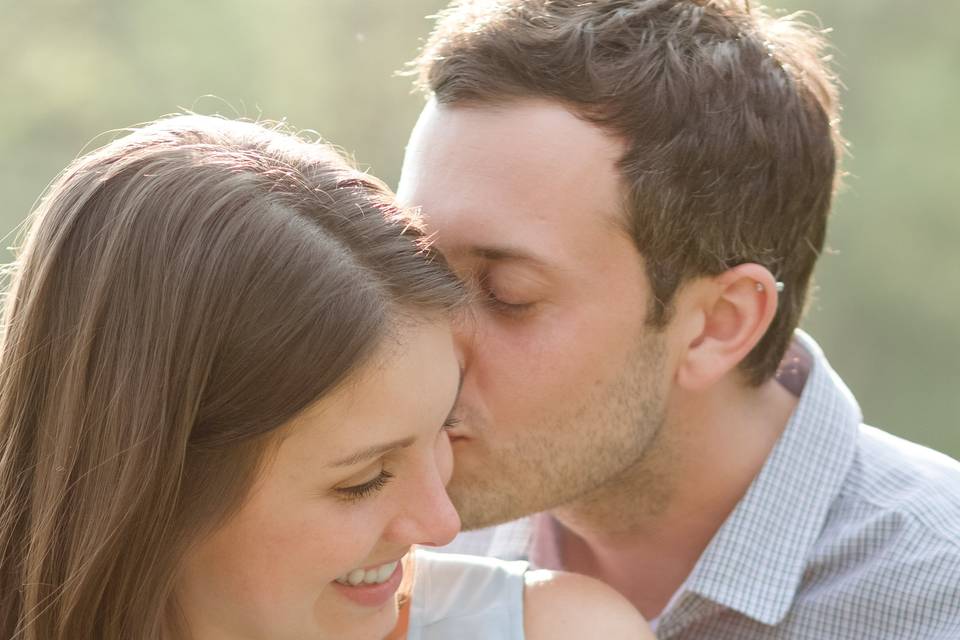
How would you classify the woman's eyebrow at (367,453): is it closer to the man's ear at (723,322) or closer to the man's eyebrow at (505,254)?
the man's eyebrow at (505,254)

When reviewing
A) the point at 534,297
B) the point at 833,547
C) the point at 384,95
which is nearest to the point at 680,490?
the point at 833,547

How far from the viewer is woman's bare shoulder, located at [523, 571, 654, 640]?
8.43ft

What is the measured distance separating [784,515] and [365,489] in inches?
50.3

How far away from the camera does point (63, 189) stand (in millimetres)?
2291

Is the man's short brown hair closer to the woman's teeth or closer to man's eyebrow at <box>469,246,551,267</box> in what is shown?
man's eyebrow at <box>469,246,551,267</box>

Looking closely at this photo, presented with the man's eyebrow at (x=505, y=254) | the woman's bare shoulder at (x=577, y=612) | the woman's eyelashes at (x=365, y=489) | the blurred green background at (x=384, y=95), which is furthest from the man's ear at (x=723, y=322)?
the blurred green background at (x=384, y=95)

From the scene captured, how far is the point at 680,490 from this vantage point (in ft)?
11.0

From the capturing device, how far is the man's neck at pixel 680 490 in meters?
3.33

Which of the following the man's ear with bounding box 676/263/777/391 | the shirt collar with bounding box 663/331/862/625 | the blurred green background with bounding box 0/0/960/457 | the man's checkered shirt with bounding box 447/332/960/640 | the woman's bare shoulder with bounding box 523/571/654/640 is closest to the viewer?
the woman's bare shoulder with bounding box 523/571/654/640

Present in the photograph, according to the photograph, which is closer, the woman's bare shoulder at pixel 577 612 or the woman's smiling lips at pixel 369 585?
the woman's smiling lips at pixel 369 585

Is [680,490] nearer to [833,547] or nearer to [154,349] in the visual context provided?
[833,547]

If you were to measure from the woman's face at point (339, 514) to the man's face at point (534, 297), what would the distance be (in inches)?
23.8

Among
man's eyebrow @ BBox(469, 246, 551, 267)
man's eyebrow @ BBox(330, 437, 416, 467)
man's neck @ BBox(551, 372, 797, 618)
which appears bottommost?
man's neck @ BBox(551, 372, 797, 618)

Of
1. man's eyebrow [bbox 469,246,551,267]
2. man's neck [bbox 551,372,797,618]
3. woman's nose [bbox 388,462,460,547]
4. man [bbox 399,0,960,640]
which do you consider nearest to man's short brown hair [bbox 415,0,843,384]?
man [bbox 399,0,960,640]
